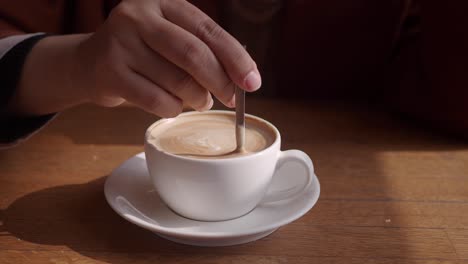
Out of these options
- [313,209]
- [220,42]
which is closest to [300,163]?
[313,209]

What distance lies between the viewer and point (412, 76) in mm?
1080

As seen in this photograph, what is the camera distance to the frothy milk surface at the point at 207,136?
2.10 ft

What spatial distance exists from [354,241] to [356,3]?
0.69 meters

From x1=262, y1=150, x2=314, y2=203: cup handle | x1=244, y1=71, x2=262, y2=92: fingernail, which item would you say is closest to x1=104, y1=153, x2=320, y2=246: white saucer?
x1=262, y1=150, x2=314, y2=203: cup handle

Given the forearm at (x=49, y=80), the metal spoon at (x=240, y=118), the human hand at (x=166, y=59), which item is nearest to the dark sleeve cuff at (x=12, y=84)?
the forearm at (x=49, y=80)

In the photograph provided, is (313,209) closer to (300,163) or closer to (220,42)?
(300,163)

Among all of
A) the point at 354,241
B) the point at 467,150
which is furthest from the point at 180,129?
the point at 467,150

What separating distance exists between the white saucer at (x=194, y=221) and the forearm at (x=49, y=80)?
155 millimetres

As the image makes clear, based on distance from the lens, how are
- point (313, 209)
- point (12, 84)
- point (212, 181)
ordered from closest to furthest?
point (212, 181)
point (313, 209)
point (12, 84)

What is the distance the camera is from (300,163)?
66cm

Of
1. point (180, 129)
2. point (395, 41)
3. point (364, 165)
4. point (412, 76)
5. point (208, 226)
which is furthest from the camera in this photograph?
point (395, 41)

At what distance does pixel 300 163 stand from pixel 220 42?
180 mm

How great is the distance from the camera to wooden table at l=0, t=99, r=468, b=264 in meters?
0.59

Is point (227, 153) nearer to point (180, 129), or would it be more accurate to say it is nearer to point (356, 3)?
point (180, 129)
